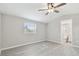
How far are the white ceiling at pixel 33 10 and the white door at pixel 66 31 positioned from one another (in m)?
0.16

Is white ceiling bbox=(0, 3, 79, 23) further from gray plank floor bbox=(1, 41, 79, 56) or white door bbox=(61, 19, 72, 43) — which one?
gray plank floor bbox=(1, 41, 79, 56)

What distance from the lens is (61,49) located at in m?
1.36

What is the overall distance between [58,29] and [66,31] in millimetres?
152

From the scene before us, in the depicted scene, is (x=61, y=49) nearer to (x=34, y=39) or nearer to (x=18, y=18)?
(x=34, y=39)

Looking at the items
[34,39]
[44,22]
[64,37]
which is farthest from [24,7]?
[64,37]

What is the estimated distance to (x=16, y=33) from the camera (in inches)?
51.9

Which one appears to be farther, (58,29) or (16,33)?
(58,29)

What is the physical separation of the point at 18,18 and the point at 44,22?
44cm

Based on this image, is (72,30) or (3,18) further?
(72,30)

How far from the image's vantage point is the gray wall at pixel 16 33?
124 cm

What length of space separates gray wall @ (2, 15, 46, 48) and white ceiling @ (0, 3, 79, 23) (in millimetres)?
80

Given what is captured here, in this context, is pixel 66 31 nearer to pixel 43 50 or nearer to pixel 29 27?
pixel 43 50

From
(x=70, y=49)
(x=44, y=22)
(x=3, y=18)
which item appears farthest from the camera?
(x=44, y=22)

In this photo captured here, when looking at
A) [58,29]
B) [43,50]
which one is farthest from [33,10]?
[43,50]
